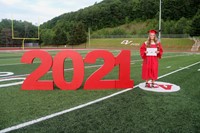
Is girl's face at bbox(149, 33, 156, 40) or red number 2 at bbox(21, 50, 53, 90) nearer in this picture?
red number 2 at bbox(21, 50, 53, 90)

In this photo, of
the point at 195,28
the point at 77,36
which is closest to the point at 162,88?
the point at 195,28

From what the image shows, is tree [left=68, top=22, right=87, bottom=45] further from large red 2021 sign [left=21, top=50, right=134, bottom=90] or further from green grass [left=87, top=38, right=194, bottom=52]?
large red 2021 sign [left=21, top=50, right=134, bottom=90]

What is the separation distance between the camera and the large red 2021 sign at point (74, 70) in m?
5.64

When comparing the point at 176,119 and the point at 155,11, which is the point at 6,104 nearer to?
the point at 176,119

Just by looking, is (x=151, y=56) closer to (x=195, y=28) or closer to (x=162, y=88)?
(x=162, y=88)

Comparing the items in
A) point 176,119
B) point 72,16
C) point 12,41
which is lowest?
point 176,119

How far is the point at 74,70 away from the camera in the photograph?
5.73 m

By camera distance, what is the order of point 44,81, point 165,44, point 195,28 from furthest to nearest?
point 165,44 → point 195,28 → point 44,81

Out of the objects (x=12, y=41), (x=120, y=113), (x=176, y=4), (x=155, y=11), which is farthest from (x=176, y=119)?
(x=155, y=11)

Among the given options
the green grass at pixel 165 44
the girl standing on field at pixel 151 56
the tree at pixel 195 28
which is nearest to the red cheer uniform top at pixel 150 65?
the girl standing on field at pixel 151 56

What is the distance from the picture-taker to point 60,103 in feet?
14.3

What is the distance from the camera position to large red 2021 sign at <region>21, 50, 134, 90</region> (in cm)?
564

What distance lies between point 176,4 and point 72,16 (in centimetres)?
4735

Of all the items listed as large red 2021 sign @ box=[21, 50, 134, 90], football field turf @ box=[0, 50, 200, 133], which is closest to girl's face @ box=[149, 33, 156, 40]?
large red 2021 sign @ box=[21, 50, 134, 90]
